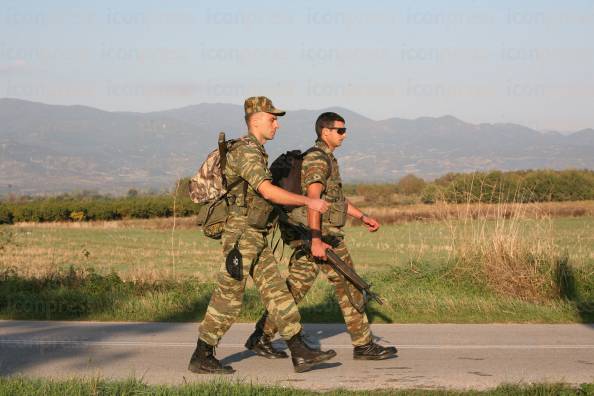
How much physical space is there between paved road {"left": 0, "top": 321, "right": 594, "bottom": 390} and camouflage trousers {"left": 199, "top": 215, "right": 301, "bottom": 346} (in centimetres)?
39

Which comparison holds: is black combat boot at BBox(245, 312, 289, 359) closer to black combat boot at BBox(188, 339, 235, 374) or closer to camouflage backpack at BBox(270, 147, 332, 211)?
black combat boot at BBox(188, 339, 235, 374)

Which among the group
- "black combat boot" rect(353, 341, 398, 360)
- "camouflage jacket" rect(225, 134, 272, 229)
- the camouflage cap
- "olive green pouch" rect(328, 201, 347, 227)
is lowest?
"black combat boot" rect(353, 341, 398, 360)

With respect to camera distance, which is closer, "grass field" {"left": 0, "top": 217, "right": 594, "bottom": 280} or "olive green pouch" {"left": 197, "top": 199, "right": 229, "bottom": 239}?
"olive green pouch" {"left": 197, "top": 199, "right": 229, "bottom": 239}

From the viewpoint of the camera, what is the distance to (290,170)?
767 centimetres

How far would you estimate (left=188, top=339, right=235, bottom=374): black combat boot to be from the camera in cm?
727

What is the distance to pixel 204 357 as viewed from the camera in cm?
731

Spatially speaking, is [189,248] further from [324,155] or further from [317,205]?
[317,205]

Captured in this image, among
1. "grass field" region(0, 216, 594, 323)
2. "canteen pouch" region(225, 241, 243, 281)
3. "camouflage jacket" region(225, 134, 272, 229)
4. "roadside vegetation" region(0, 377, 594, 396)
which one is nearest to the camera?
"roadside vegetation" region(0, 377, 594, 396)

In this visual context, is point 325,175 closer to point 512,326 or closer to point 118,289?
point 512,326

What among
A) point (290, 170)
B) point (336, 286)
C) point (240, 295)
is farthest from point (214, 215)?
point (336, 286)

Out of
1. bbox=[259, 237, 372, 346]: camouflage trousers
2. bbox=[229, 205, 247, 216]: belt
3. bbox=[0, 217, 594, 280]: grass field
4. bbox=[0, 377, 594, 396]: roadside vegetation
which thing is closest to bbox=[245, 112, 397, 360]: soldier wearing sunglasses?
bbox=[259, 237, 372, 346]: camouflage trousers

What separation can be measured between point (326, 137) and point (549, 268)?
16.5 ft

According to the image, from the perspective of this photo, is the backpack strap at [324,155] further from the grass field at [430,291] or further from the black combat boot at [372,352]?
the grass field at [430,291]

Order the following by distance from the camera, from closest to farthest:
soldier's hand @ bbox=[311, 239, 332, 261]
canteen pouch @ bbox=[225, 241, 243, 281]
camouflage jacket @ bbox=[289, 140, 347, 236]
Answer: canteen pouch @ bbox=[225, 241, 243, 281]
soldier's hand @ bbox=[311, 239, 332, 261]
camouflage jacket @ bbox=[289, 140, 347, 236]
